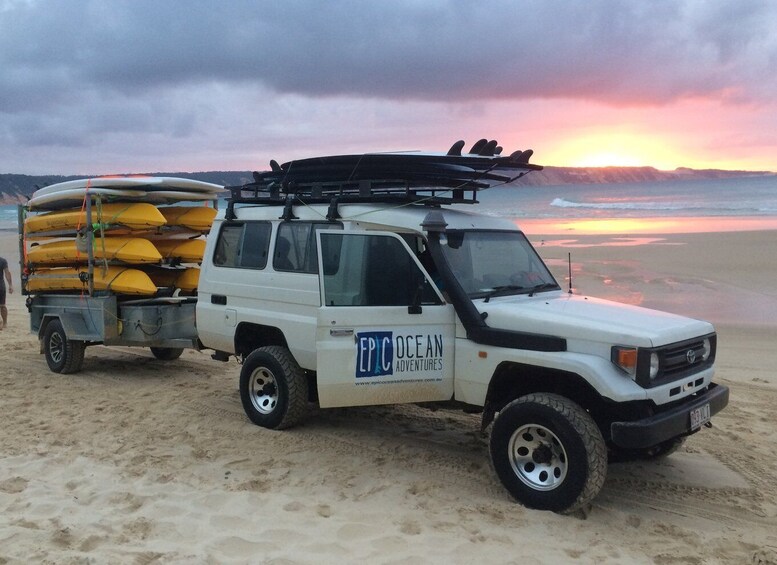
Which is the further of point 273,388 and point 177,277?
point 177,277

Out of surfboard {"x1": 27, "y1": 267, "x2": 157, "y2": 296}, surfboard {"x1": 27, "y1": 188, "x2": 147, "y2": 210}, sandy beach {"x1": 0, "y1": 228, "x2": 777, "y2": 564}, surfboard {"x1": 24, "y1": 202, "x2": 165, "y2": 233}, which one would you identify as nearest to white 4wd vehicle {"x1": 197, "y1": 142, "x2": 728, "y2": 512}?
sandy beach {"x1": 0, "y1": 228, "x2": 777, "y2": 564}

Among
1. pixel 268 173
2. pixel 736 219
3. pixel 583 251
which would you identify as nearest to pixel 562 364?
pixel 268 173

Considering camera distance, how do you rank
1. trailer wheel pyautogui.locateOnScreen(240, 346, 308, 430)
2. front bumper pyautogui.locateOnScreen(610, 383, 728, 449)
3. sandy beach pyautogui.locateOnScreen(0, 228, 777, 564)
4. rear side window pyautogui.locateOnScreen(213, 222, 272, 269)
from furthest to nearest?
rear side window pyautogui.locateOnScreen(213, 222, 272, 269) < trailer wheel pyautogui.locateOnScreen(240, 346, 308, 430) < front bumper pyautogui.locateOnScreen(610, 383, 728, 449) < sandy beach pyautogui.locateOnScreen(0, 228, 777, 564)

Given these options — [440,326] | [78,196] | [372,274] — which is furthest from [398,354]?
[78,196]

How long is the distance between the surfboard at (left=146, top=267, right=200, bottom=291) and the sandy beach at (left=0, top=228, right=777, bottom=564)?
4.08 feet

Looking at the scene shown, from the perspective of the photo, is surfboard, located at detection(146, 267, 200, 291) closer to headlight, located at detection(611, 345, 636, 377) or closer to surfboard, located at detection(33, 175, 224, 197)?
surfboard, located at detection(33, 175, 224, 197)

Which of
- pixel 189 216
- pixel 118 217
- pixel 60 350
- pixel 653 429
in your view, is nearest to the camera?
pixel 653 429

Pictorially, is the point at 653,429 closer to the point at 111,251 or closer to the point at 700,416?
the point at 700,416

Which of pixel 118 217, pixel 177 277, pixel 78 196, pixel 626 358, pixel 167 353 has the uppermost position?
pixel 78 196

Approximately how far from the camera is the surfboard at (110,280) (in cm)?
812

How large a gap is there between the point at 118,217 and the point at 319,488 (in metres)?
4.65

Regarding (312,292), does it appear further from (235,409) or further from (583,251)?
(583,251)

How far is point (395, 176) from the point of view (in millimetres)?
6008

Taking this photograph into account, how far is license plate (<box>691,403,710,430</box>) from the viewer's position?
457 centimetres
